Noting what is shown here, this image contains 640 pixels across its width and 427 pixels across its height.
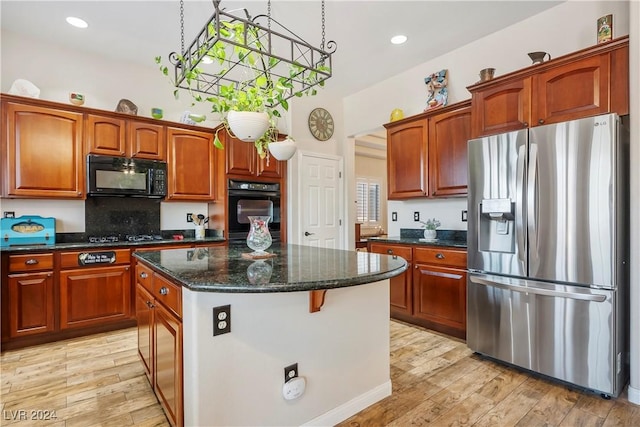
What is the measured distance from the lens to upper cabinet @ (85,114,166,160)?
3.30 meters

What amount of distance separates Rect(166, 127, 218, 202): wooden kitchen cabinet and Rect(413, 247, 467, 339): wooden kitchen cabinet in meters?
2.57

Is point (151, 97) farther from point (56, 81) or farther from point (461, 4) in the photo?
point (461, 4)

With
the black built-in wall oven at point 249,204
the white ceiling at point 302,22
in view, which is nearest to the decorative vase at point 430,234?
the black built-in wall oven at point 249,204

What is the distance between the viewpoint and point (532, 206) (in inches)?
89.8

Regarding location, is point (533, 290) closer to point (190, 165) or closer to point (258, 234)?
point (258, 234)

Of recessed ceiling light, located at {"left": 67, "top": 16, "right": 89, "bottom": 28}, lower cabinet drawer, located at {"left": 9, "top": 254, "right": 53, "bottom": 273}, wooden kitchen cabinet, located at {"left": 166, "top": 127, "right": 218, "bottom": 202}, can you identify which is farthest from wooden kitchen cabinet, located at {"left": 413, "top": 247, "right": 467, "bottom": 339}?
recessed ceiling light, located at {"left": 67, "top": 16, "right": 89, "bottom": 28}

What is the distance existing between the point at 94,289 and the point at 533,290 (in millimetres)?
3742

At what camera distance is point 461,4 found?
9.08 ft

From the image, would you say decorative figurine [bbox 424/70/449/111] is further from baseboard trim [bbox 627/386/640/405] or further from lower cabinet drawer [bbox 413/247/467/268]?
baseboard trim [bbox 627/386/640/405]

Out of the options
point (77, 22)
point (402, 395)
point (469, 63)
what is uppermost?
point (77, 22)

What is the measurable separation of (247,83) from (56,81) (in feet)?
9.42

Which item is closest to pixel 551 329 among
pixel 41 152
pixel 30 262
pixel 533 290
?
pixel 533 290

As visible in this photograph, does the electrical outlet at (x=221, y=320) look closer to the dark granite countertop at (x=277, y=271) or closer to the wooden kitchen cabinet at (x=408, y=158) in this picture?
the dark granite countertop at (x=277, y=271)

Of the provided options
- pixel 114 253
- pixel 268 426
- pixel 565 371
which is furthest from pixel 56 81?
pixel 565 371
